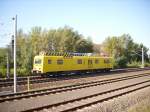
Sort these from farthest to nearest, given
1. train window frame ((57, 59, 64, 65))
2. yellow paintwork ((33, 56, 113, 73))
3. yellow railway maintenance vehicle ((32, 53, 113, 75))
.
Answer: train window frame ((57, 59, 64, 65))
yellow railway maintenance vehicle ((32, 53, 113, 75))
yellow paintwork ((33, 56, 113, 73))

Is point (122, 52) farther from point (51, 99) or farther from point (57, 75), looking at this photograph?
point (51, 99)


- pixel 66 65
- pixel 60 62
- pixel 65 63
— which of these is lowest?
pixel 66 65

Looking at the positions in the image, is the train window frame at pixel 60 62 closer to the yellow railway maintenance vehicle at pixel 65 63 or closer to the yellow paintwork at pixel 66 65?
the yellow railway maintenance vehicle at pixel 65 63

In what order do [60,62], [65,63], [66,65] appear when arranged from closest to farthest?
[60,62] < [65,63] < [66,65]

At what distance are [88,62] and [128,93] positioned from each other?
62.4ft

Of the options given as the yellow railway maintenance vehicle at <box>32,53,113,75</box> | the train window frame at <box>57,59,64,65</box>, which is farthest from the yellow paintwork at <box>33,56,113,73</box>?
the train window frame at <box>57,59,64,65</box>

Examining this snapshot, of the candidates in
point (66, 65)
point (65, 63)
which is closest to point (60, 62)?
point (65, 63)

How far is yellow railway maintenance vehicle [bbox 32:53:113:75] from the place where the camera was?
31.5 meters

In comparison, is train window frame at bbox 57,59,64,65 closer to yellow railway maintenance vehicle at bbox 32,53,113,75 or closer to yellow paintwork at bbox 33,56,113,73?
Result: yellow railway maintenance vehicle at bbox 32,53,113,75

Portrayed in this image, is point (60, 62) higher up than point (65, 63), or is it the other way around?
point (60, 62)

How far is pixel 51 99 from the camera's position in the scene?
1645 centimetres

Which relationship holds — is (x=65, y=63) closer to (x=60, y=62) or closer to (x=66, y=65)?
(x=66, y=65)

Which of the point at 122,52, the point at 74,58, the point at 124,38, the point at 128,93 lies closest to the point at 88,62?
the point at 74,58

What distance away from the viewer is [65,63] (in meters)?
33.9
